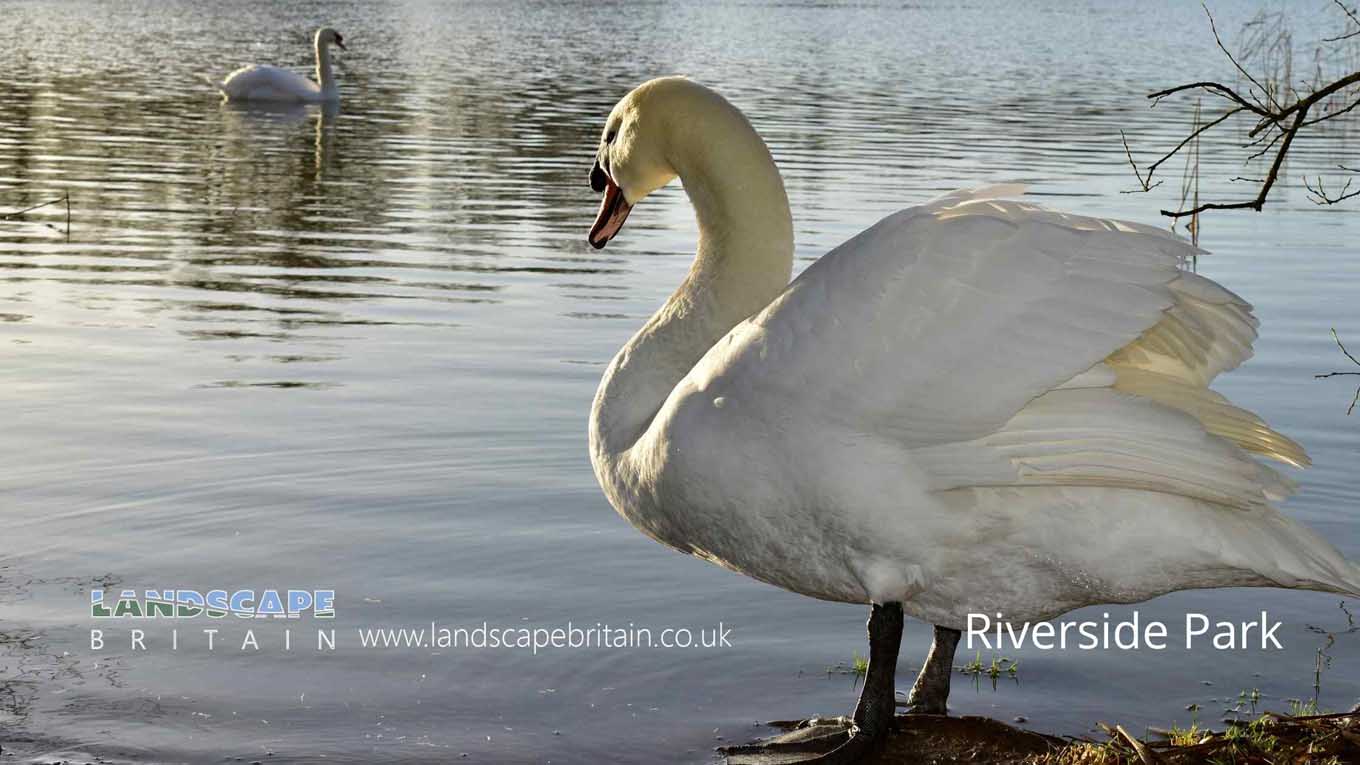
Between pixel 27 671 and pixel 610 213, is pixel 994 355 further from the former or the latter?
pixel 27 671

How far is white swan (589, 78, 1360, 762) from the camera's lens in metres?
4.30

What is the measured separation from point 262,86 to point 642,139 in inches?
949

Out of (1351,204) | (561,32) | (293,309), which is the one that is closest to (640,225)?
(293,309)

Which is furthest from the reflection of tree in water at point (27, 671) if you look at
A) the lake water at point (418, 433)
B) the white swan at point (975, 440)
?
the white swan at point (975, 440)

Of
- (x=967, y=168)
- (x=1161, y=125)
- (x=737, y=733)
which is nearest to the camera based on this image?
(x=737, y=733)

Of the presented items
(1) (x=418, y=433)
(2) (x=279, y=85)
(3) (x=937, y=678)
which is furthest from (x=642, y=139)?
(2) (x=279, y=85)

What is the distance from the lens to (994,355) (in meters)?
4.33

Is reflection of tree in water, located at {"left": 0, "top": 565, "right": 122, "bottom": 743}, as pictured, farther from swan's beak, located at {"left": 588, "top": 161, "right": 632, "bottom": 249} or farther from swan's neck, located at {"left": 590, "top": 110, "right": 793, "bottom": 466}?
swan's beak, located at {"left": 588, "top": 161, "right": 632, "bottom": 249}

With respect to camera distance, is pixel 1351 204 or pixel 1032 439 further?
pixel 1351 204

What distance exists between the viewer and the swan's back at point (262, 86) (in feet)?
92.5

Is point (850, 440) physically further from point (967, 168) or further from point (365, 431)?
point (967, 168)

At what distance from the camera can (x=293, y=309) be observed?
11781mm

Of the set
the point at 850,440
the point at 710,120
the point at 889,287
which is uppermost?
the point at 710,120

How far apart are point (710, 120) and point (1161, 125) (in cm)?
2263
